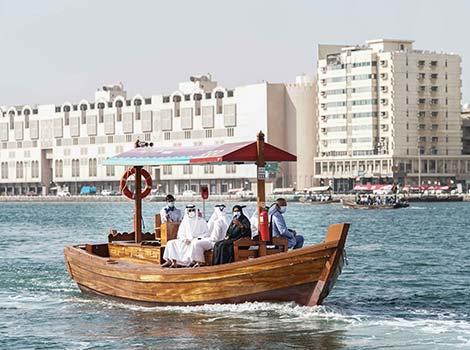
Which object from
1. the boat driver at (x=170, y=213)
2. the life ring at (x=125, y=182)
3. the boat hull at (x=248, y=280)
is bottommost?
the boat hull at (x=248, y=280)

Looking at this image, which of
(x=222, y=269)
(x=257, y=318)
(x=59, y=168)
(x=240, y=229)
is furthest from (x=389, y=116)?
(x=257, y=318)

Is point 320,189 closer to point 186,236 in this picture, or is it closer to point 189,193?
point 189,193

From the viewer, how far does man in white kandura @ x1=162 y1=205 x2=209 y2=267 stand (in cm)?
2653

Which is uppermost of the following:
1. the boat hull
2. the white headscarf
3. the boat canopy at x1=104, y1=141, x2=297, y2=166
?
the boat canopy at x1=104, y1=141, x2=297, y2=166

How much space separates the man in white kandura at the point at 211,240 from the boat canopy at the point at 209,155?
1.25 meters

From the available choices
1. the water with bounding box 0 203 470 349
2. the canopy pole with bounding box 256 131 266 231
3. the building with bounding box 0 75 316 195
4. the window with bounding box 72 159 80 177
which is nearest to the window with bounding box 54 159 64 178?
the building with bounding box 0 75 316 195

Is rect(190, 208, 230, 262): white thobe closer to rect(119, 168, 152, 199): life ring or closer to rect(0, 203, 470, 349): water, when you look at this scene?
rect(0, 203, 470, 349): water

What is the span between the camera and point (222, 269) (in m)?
24.8

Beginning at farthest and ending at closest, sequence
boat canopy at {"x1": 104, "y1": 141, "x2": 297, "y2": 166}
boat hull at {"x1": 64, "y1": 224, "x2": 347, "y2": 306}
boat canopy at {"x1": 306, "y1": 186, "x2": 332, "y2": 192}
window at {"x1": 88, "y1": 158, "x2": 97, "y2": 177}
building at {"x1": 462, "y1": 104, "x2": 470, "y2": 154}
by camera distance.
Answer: window at {"x1": 88, "y1": 158, "x2": 97, "y2": 177} < building at {"x1": 462, "y1": 104, "x2": 470, "y2": 154} < boat canopy at {"x1": 306, "y1": 186, "x2": 332, "y2": 192} < boat canopy at {"x1": 104, "y1": 141, "x2": 297, "y2": 166} < boat hull at {"x1": 64, "y1": 224, "x2": 347, "y2": 306}

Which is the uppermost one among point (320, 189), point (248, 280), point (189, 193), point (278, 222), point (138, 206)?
point (138, 206)

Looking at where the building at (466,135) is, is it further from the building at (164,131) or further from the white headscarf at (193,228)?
the white headscarf at (193,228)

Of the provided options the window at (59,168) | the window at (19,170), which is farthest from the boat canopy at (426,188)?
the window at (19,170)

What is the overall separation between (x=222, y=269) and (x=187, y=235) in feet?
6.63

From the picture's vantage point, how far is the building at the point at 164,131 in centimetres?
16825
